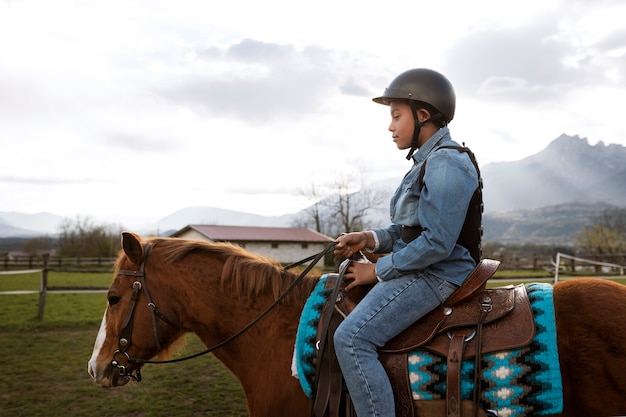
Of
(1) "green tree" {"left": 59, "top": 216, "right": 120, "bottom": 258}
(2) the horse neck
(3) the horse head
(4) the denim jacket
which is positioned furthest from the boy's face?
(1) "green tree" {"left": 59, "top": 216, "right": 120, "bottom": 258}

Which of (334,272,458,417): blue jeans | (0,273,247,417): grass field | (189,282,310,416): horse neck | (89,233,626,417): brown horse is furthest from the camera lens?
(0,273,247,417): grass field

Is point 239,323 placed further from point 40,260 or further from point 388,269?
point 40,260

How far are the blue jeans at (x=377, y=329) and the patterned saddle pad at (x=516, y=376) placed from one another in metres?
0.18

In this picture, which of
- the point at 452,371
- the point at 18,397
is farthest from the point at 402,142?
the point at 18,397

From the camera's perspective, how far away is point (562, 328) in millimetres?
2271

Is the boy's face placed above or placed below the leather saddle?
above

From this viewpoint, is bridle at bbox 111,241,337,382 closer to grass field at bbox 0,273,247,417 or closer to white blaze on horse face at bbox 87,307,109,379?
white blaze on horse face at bbox 87,307,109,379

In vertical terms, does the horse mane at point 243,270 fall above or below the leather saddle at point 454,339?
above

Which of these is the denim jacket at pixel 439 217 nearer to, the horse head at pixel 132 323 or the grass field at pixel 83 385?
the horse head at pixel 132 323

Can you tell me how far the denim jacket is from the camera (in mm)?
2266

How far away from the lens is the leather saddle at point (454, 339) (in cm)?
225

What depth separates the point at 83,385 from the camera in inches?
280

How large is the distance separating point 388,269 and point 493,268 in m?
0.57

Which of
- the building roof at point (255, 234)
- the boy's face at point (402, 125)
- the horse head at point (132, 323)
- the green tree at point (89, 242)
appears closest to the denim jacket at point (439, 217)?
the boy's face at point (402, 125)
